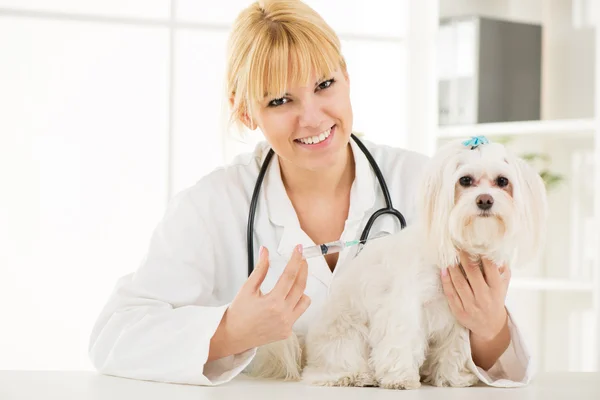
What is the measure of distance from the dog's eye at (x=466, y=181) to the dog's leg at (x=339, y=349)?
1.24 ft

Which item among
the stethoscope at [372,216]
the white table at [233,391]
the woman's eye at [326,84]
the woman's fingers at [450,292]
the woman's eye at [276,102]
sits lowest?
the white table at [233,391]

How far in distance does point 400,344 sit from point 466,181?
363mm

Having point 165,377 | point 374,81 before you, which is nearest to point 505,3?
point 374,81

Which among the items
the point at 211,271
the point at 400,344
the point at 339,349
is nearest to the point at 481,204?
the point at 400,344

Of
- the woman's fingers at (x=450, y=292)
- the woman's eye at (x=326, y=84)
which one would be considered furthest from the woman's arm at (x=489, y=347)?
the woman's eye at (x=326, y=84)

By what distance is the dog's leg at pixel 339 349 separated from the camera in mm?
1726

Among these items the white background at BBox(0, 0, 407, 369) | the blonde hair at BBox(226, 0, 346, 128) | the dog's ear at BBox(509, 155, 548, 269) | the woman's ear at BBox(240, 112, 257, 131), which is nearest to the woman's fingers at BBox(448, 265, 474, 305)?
the dog's ear at BBox(509, 155, 548, 269)

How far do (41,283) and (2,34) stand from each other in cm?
115

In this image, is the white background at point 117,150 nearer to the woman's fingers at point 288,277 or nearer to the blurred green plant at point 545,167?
the blurred green plant at point 545,167

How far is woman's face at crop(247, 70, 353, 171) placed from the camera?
1.96m

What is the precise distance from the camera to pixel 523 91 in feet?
12.6

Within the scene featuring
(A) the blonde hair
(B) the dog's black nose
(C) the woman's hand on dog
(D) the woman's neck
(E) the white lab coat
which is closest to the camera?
(B) the dog's black nose

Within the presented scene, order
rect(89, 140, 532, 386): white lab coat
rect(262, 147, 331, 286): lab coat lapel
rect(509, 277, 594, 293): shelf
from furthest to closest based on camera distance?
rect(509, 277, 594, 293): shelf < rect(262, 147, 331, 286): lab coat lapel < rect(89, 140, 532, 386): white lab coat

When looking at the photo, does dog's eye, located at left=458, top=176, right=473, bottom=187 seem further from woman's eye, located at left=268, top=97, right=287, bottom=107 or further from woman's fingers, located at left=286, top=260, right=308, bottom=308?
woman's eye, located at left=268, top=97, right=287, bottom=107
